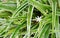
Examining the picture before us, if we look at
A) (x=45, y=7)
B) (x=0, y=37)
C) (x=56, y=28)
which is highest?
(x=45, y=7)

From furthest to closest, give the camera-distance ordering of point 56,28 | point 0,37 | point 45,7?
point 0,37 < point 45,7 < point 56,28

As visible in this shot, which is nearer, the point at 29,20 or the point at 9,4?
the point at 29,20

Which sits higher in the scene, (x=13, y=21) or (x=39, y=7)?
(x=39, y=7)

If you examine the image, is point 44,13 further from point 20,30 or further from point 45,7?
point 20,30

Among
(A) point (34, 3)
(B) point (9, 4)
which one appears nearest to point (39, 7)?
(A) point (34, 3)

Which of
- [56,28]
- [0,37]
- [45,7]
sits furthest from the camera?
[0,37]

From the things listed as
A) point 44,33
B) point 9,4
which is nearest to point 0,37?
point 9,4
